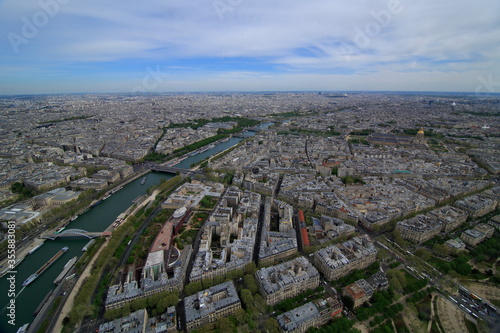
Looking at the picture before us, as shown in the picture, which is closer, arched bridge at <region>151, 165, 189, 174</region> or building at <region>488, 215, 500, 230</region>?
building at <region>488, 215, 500, 230</region>

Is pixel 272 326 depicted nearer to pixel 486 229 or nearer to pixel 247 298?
pixel 247 298

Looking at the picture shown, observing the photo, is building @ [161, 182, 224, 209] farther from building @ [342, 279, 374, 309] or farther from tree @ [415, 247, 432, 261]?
tree @ [415, 247, 432, 261]

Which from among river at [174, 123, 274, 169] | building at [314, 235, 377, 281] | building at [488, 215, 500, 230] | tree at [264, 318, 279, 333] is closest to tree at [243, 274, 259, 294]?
tree at [264, 318, 279, 333]

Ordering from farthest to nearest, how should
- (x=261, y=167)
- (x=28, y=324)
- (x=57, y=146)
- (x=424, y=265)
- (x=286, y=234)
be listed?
(x=57, y=146), (x=261, y=167), (x=286, y=234), (x=424, y=265), (x=28, y=324)

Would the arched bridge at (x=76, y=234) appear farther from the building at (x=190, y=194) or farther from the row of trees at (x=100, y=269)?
Result: the building at (x=190, y=194)

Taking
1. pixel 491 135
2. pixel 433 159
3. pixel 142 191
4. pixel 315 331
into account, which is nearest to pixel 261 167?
pixel 142 191

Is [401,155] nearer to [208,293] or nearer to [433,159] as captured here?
[433,159]

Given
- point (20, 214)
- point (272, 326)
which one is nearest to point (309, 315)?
point (272, 326)
